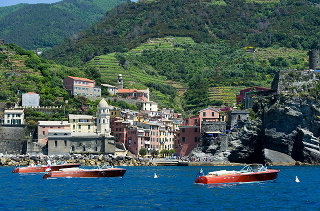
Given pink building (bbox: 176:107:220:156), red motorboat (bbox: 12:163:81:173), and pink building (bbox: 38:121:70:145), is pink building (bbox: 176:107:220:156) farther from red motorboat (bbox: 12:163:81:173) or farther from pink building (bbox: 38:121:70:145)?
red motorboat (bbox: 12:163:81:173)

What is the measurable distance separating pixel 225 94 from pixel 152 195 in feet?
306

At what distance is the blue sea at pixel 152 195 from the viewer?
40.5 meters

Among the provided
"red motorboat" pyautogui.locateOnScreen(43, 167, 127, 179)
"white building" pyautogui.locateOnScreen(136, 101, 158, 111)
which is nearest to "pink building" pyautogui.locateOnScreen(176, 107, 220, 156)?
"white building" pyautogui.locateOnScreen(136, 101, 158, 111)

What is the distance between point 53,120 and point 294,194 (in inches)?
2437

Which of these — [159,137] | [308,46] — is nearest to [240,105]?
[159,137]

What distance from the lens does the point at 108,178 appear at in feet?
208

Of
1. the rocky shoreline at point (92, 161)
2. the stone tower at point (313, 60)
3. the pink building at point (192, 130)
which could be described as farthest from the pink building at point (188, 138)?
the stone tower at point (313, 60)

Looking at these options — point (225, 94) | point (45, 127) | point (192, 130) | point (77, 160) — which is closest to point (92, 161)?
point (77, 160)

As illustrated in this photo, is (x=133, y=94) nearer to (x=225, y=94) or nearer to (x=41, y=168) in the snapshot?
(x=225, y=94)

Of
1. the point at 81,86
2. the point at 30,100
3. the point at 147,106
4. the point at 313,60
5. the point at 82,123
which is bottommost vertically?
the point at 82,123

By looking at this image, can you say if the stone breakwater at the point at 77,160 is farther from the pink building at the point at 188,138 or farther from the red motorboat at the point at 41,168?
the red motorboat at the point at 41,168

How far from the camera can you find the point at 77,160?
294 feet

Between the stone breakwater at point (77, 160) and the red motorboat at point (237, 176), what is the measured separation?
3638 centimetres

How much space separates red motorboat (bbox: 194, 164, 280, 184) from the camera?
53.2 m
